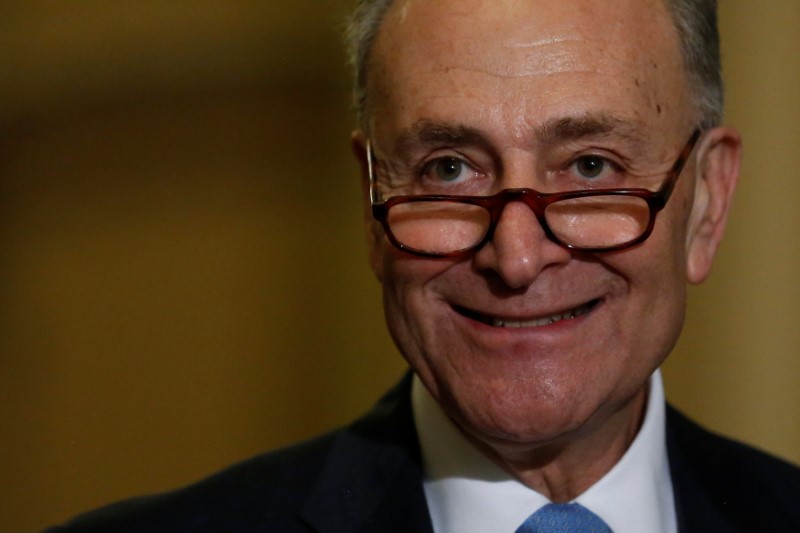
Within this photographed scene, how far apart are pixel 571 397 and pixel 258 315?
2.30 meters

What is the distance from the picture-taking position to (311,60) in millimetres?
4160

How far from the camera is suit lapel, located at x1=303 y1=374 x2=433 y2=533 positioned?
7.14ft

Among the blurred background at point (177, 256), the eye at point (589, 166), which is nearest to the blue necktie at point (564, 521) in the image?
the eye at point (589, 166)

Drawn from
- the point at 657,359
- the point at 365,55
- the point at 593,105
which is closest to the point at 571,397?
the point at 657,359

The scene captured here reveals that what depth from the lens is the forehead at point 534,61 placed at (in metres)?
1.98

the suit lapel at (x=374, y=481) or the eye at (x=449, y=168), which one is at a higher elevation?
the eye at (x=449, y=168)

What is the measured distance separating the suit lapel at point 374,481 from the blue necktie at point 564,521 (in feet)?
0.56

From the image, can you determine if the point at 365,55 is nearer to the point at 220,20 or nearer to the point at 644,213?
the point at 644,213

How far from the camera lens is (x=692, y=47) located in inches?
84.8

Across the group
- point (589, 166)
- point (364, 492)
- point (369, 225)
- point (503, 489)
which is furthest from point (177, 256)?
point (589, 166)

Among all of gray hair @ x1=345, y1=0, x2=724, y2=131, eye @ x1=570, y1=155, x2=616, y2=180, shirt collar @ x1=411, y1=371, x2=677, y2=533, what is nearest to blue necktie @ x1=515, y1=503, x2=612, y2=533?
shirt collar @ x1=411, y1=371, x2=677, y2=533

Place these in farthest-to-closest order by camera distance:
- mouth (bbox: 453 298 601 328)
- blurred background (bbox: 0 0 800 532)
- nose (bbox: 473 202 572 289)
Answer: blurred background (bbox: 0 0 800 532) → mouth (bbox: 453 298 601 328) → nose (bbox: 473 202 572 289)

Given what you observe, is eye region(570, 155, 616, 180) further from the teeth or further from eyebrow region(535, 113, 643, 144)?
the teeth

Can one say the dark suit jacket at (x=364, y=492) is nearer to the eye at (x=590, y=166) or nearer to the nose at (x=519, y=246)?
the nose at (x=519, y=246)
